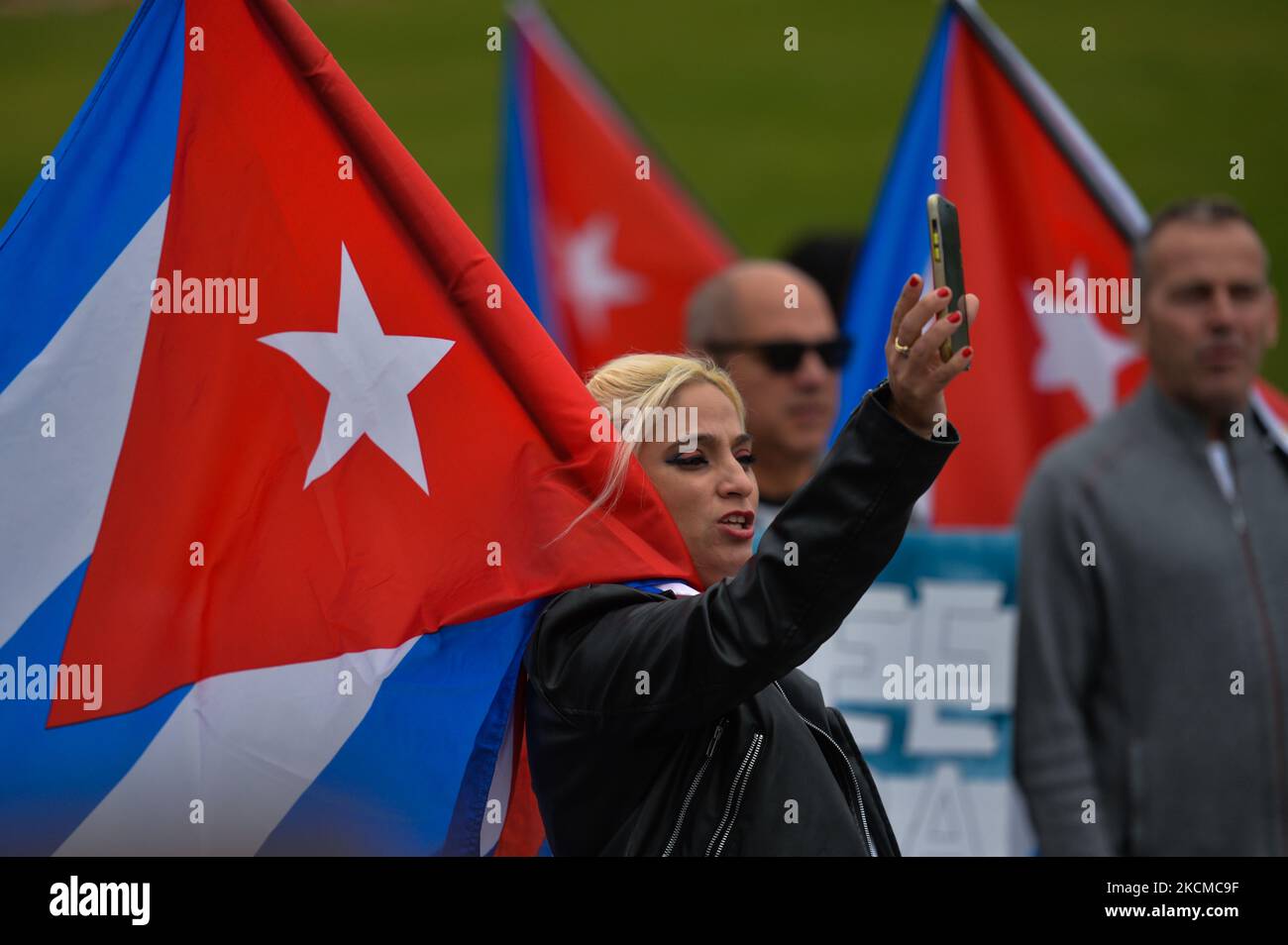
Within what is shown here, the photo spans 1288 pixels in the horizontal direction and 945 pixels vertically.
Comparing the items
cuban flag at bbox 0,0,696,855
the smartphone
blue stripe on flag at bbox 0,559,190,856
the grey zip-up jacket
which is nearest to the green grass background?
the grey zip-up jacket

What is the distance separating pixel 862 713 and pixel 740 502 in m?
2.13

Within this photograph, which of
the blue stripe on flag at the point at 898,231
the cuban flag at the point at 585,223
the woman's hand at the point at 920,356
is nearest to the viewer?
the woman's hand at the point at 920,356

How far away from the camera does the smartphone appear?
9.93 ft

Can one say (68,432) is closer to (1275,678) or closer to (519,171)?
(1275,678)

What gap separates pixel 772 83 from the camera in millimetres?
23781

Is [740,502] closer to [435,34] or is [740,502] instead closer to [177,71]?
[177,71]

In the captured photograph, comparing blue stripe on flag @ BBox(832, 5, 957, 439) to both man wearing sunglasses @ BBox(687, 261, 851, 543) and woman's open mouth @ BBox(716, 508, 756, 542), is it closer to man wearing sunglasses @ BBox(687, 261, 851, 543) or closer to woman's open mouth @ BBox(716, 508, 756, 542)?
man wearing sunglasses @ BBox(687, 261, 851, 543)

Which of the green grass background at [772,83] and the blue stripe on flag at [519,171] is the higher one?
the green grass background at [772,83]

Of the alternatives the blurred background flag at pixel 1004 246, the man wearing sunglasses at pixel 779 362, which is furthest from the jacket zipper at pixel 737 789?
the blurred background flag at pixel 1004 246

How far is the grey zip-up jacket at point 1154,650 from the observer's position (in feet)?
15.2

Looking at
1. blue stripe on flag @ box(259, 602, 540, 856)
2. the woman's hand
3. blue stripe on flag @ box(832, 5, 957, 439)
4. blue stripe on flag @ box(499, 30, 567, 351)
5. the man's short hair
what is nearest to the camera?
the woman's hand

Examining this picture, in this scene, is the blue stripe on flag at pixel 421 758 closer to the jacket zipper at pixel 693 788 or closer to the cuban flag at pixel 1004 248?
the jacket zipper at pixel 693 788

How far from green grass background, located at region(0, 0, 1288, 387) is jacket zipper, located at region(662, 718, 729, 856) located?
16.1 m
